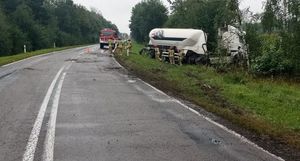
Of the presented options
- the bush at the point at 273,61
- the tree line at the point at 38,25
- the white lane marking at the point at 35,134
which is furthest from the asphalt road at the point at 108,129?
the tree line at the point at 38,25

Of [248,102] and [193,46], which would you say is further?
[193,46]

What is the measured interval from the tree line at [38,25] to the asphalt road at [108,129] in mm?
53261

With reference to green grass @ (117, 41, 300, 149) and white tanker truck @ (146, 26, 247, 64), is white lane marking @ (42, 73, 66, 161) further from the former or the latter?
white tanker truck @ (146, 26, 247, 64)

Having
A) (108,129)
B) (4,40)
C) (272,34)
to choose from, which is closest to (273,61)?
(272,34)

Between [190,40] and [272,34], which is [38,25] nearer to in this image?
[190,40]

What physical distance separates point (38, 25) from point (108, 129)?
81.0 meters

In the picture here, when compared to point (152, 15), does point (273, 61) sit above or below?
below

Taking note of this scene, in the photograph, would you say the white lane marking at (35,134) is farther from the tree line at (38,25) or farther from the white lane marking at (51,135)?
the tree line at (38,25)

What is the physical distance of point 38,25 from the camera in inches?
3435

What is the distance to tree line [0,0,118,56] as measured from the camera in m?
68.9

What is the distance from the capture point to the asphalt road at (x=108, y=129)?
749 centimetres

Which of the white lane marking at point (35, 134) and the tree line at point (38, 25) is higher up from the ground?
the tree line at point (38, 25)

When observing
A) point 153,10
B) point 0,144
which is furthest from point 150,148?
point 153,10

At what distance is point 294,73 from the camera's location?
75.4ft
